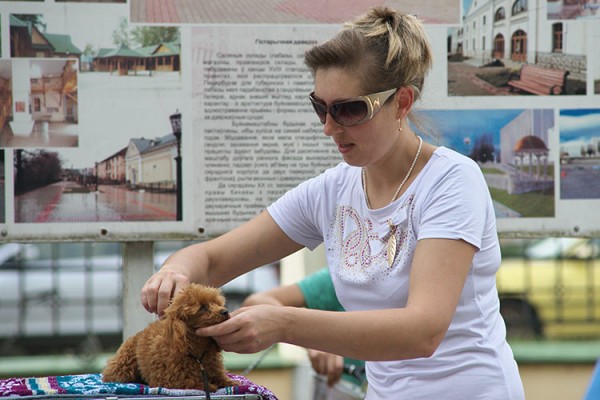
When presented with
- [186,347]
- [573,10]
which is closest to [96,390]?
[186,347]

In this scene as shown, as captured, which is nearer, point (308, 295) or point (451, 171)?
point (451, 171)

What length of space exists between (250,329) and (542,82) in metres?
1.91

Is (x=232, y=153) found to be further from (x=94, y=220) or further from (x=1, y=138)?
(x=1, y=138)

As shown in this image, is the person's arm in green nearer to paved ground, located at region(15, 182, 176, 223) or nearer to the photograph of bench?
paved ground, located at region(15, 182, 176, 223)

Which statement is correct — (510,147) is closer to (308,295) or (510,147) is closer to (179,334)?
(308,295)

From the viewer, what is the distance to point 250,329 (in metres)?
1.79

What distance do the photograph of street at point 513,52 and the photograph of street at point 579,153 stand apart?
95mm

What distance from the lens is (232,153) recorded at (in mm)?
3223

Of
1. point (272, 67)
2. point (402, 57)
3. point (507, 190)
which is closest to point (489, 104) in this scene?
point (507, 190)

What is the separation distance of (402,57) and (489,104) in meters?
1.23

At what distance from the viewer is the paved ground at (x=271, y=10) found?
3164 millimetres

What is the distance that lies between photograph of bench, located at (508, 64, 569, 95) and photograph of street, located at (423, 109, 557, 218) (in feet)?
0.24

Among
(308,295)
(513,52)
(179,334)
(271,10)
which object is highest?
(271,10)

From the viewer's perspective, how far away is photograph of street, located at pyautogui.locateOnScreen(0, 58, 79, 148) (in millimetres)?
3150
